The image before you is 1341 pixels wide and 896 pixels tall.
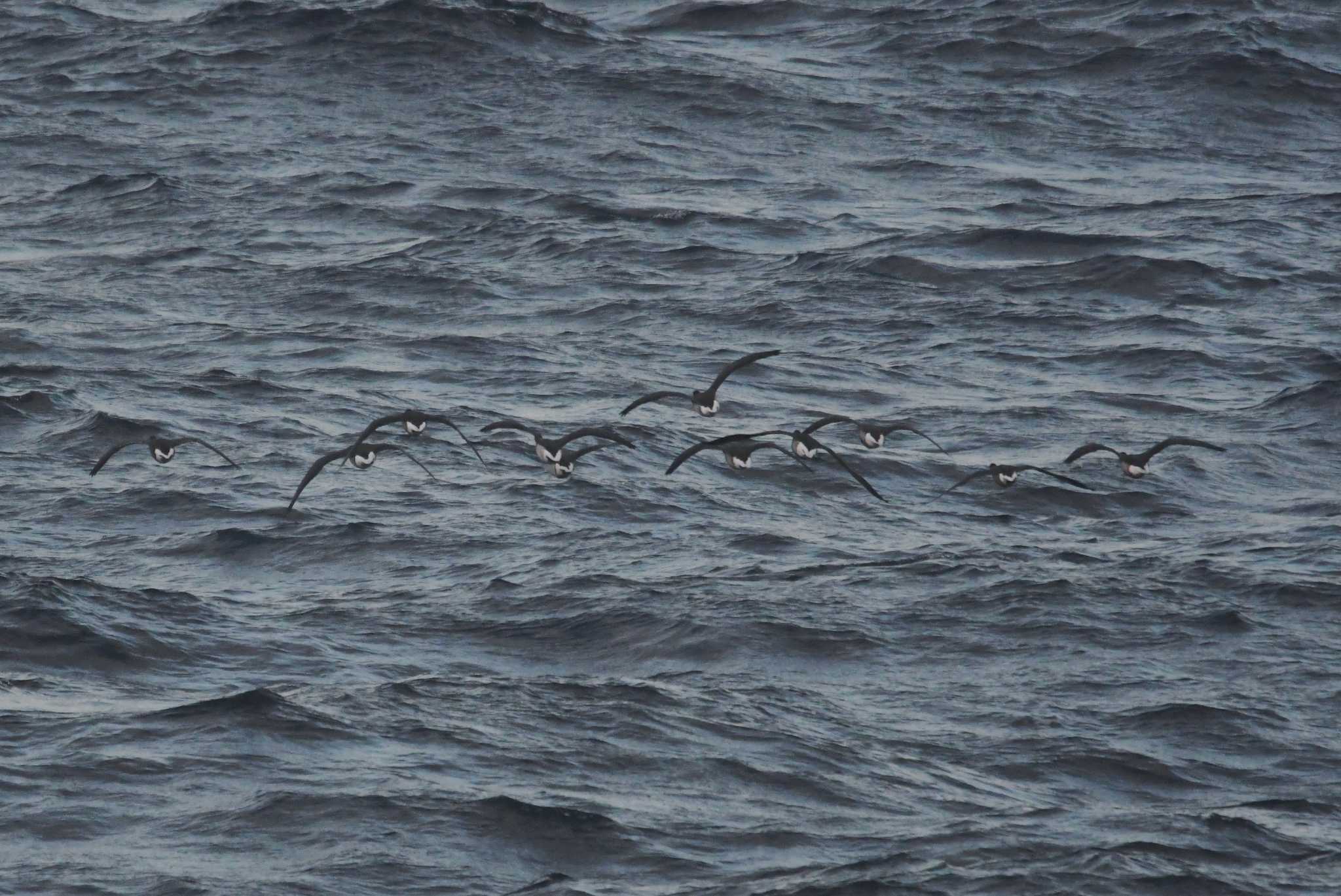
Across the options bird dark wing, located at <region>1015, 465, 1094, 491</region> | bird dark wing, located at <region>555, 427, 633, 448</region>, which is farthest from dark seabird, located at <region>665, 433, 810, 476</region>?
bird dark wing, located at <region>1015, 465, 1094, 491</region>

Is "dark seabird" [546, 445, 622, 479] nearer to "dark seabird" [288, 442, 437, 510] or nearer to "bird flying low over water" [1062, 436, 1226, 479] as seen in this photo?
"dark seabird" [288, 442, 437, 510]

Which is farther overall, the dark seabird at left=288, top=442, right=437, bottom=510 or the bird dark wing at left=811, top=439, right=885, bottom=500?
the dark seabird at left=288, top=442, right=437, bottom=510

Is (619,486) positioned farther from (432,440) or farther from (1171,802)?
(1171,802)

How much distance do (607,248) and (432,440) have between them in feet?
29.3

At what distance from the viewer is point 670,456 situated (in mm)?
33188

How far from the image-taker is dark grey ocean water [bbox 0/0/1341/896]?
23.1 metres

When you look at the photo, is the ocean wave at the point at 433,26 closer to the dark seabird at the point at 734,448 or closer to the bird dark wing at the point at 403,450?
the bird dark wing at the point at 403,450

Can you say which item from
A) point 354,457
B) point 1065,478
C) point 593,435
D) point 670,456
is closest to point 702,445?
point 593,435

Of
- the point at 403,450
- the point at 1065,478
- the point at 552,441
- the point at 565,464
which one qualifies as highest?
the point at 552,441

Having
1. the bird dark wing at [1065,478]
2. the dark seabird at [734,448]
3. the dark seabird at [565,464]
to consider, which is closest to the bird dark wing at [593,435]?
the dark seabird at [565,464]

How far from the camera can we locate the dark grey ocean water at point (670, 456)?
908 inches

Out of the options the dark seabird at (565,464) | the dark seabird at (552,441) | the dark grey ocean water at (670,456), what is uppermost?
the dark seabird at (552,441)

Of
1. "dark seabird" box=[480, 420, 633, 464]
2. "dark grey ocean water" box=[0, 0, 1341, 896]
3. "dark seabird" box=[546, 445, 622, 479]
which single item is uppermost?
"dark seabird" box=[480, 420, 633, 464]

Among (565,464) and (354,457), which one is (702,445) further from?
(354,457)
